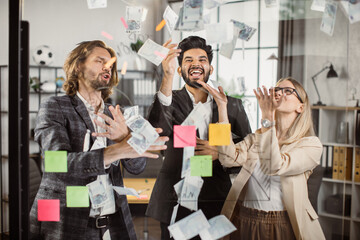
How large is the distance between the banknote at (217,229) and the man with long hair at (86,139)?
45 centimetres

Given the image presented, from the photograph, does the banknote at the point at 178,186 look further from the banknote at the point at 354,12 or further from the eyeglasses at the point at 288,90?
the banknote at the point at 354,12

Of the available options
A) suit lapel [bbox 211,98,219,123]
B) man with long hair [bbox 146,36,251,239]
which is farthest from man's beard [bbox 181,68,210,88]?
suit lapel [bbox 211,98,219,123]

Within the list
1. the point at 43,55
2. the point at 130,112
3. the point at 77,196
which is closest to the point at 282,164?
the point at 130,112

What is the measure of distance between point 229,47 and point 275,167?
65 cm

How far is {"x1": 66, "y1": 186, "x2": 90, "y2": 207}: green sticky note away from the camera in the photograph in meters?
1.51

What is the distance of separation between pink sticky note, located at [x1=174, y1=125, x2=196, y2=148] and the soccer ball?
695mm

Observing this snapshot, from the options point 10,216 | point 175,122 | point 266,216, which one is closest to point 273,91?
point 175,122

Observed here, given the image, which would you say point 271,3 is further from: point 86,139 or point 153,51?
point 86,139

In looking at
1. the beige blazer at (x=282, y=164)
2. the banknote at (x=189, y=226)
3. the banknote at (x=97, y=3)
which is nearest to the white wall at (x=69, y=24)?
the banknote at (x=97, y=3)

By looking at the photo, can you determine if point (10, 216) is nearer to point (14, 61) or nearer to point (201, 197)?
point (14, 61)

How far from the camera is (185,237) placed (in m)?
1.62

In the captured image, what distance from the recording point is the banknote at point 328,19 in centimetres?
168

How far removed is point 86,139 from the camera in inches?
59.1

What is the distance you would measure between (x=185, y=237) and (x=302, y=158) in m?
0.73
